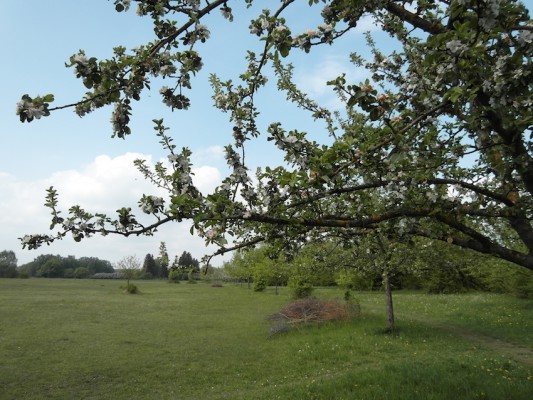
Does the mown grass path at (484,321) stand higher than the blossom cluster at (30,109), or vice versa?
the blossom cluster at (30,109)

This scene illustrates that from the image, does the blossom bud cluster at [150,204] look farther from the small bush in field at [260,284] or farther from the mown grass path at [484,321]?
the small bush in field at [260,284]

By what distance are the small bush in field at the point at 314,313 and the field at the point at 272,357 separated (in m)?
0.60

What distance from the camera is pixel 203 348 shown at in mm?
15250

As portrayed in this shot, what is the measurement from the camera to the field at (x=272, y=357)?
8.61m

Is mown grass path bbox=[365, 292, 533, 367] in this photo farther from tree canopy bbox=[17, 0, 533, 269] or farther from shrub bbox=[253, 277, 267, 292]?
shrub bbox=[253, 277, 267, 292]

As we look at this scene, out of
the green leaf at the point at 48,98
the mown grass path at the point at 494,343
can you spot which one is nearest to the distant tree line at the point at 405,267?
the mown grass path at the point at 494,343

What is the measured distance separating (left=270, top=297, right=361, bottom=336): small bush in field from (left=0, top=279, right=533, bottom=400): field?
605 millimetres

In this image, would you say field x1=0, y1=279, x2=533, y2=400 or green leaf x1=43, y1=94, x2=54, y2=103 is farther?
field x1=0, y1=279, x2=533, y2=400

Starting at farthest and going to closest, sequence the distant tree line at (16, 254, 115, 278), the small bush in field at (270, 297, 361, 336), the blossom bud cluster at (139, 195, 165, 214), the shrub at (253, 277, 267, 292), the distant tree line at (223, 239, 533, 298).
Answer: the distant tree line at (16, 254, 115, 278), the shrub at (253, 277, 267, 292), the small bush in field at (270, 297, 361, 336), the distant tree line at (223, 239, 533, 298), the blossom bud cluster at (139, 195, 165, 214)

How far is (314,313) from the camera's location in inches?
735

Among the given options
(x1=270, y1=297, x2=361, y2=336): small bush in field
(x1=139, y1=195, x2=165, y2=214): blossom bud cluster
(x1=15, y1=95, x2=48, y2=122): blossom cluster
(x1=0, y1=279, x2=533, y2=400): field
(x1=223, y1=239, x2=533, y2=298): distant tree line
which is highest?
(x1=15, y1=95, x2=48, y2=122): blossom cluster

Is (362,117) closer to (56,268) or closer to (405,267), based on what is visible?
(405,267)

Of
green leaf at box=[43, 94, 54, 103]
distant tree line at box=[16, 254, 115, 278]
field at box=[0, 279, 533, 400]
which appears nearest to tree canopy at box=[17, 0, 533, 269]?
green leaf at box=[43, 94, 54, 103]

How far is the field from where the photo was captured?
28.2ft
